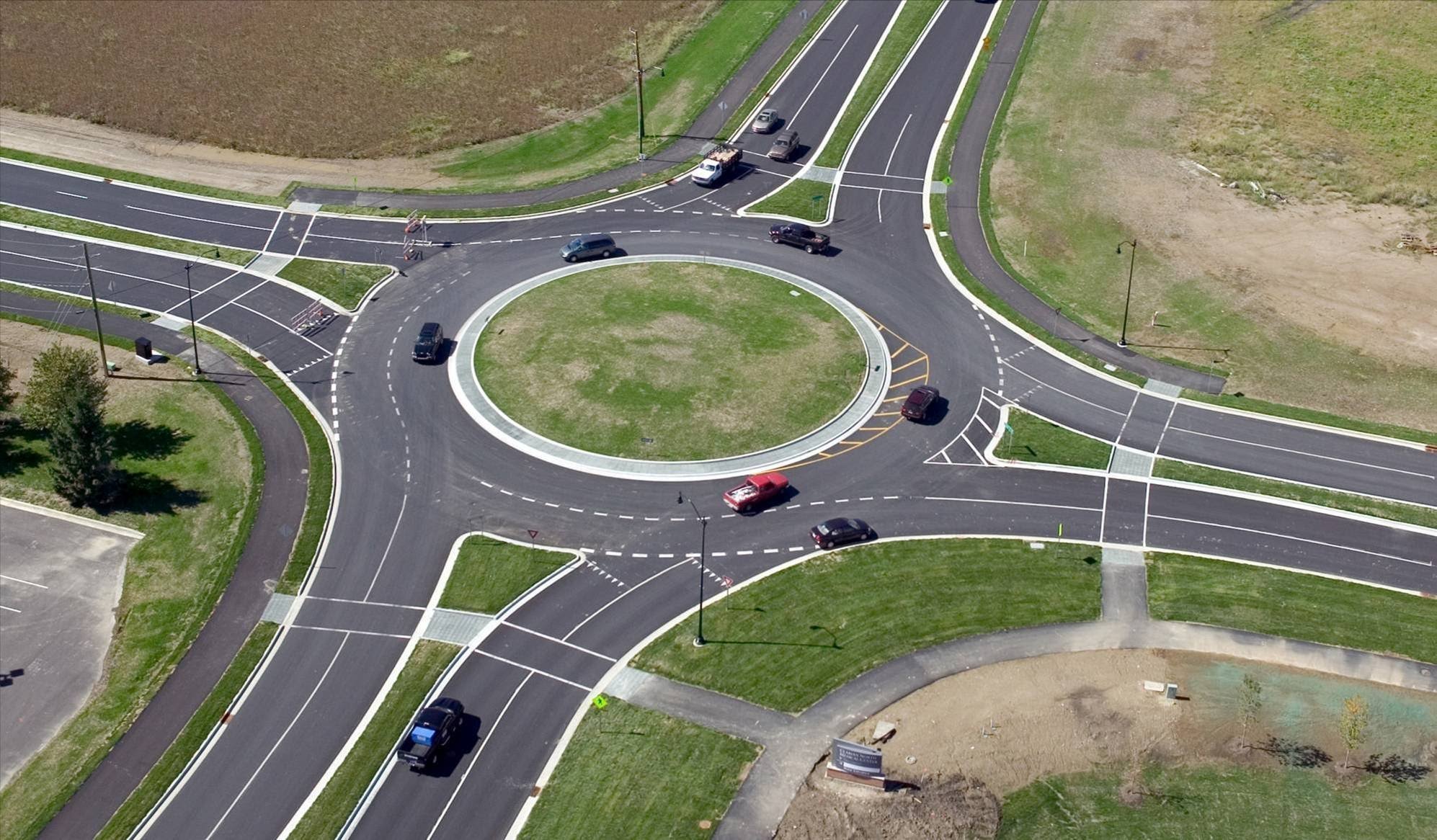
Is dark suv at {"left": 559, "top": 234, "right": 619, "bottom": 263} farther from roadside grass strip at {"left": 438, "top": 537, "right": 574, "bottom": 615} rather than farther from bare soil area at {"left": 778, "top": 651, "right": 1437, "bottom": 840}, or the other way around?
bare soil area at {"left": 778, "top": 651, "right": 1437, "bottom": 840}

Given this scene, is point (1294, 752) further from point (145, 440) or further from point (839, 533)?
Answer: point (145, 440)

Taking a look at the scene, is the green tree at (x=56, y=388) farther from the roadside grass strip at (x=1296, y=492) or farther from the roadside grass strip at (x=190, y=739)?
the roadside grass strip at (x=1296, y=492)

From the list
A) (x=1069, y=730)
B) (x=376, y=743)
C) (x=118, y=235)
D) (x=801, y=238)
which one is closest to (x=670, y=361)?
(x=801, y=238)

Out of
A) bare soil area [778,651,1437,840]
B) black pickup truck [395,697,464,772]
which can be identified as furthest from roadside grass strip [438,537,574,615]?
bare soil area [778,651,1437,840]

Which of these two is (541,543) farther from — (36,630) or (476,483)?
(36,630)

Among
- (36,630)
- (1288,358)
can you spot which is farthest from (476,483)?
(1288,358)

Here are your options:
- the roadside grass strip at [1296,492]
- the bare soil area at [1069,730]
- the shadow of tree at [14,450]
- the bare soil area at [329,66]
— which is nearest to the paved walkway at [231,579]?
the shadow of tree at [14,450]

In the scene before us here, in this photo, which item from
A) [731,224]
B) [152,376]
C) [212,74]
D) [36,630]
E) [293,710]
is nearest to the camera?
[293,710]
